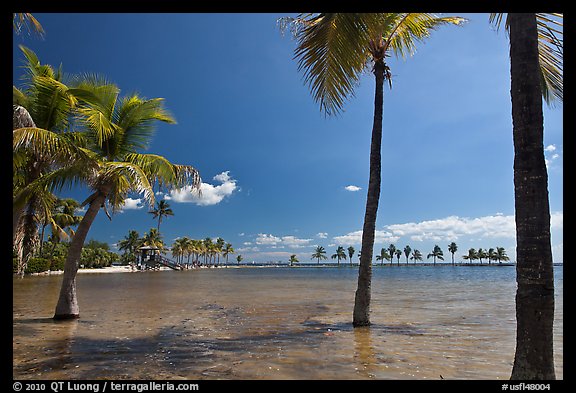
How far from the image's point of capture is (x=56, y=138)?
8500 mm

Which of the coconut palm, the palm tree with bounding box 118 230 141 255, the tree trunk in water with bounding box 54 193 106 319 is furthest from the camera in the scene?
the palm tree with bounding box 118 230 141 255

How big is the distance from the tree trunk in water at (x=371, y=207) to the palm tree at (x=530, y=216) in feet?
20.8

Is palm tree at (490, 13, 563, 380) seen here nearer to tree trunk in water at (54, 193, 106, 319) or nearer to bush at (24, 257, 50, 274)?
tree trunk in water at (54, 193, 106, 319)

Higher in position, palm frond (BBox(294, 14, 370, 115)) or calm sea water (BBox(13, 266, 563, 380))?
palm frond (BBox(294, 14, 370, 115))

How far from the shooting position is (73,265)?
36.6ft

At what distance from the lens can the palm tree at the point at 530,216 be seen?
348 cm

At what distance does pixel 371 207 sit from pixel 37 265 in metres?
47.5

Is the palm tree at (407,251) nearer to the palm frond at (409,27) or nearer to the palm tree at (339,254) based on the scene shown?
the palm tree at (339,254)

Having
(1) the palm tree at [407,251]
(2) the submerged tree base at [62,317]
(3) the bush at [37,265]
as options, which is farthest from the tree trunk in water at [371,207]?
(1) the palm tree at [407,251]

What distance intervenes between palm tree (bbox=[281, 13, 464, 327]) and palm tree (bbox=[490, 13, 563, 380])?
237cm

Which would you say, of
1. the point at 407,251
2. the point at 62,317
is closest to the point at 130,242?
the point at 62,317

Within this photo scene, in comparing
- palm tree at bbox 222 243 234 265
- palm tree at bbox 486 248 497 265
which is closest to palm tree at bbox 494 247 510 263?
palm tree at bbox 486 248 497 265

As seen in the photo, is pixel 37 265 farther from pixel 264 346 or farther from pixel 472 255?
pixel 472 255

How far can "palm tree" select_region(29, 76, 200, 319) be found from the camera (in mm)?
10250
